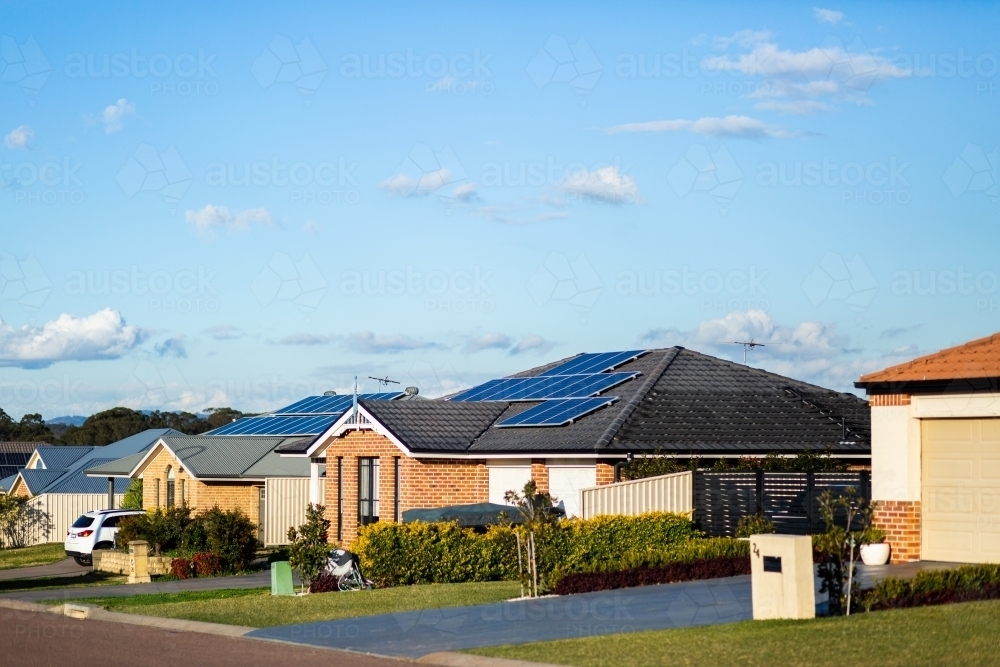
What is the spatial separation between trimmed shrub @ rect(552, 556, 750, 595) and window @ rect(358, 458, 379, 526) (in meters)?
11.1

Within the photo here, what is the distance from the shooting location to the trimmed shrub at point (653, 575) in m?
21.7

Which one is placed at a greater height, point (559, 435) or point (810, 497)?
point (559, 435)

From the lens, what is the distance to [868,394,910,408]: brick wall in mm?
22406

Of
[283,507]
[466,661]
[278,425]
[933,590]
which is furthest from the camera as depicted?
[278,425]

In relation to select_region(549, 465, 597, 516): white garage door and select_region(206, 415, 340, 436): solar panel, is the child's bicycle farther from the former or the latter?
select_region(206, 415, 340, 436): solar panel

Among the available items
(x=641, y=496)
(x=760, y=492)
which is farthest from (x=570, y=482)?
(x=760, y=492)

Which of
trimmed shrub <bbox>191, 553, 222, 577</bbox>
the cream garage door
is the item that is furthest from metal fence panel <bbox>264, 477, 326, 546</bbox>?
the cream garage door

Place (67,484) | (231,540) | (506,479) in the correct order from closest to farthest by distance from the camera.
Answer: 1. (506,479)
2. (231,540)
3. (67,484)

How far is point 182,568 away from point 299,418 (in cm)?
1577

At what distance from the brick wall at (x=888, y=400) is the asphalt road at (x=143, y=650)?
36.7 feet

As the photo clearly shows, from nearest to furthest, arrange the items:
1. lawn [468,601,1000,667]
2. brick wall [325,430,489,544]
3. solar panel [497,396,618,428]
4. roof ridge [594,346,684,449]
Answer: lawn [468,601,1000,667] → roof ridge [594,346,684,449] → brick wall [325,430,489,544] → solar panel [497,396,618,428]

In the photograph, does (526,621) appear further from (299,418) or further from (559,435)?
(299,418)

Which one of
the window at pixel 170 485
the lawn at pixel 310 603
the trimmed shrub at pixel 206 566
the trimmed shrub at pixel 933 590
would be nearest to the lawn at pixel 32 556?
the window at pixel 170 485

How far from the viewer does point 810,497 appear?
26172mm
